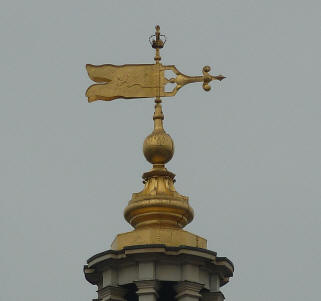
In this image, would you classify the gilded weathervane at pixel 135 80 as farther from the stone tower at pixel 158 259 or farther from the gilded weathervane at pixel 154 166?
the stone tower at pixel 158 259

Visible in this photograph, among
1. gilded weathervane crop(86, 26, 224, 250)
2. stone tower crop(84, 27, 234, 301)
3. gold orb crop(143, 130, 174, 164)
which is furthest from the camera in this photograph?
gold orb crop(143, 130, 174, 164)

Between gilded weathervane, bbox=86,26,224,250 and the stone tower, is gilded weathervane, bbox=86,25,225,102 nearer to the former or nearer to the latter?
gilded weathervane, bbox=86,26,224,250

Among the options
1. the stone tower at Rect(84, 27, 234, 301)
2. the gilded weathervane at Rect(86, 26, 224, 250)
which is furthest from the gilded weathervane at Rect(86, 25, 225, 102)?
the stone tower at Rect(84, 27, 234, 301)

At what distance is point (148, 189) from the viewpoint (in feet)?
148

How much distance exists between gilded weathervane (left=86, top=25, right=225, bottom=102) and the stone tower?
2.60 m

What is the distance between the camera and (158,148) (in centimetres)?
4575

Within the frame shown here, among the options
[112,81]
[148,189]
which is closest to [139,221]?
[148,189]

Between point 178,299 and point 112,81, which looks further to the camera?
point 112,81

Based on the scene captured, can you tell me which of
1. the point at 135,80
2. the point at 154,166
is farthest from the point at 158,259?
the point at 135,80

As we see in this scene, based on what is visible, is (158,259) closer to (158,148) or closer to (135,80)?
(158,148)

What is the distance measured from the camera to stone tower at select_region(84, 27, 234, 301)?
1699 inches

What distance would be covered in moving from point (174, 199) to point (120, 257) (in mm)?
2464

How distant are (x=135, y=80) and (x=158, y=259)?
5933mm

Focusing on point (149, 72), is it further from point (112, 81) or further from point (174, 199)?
point (174, 199)
